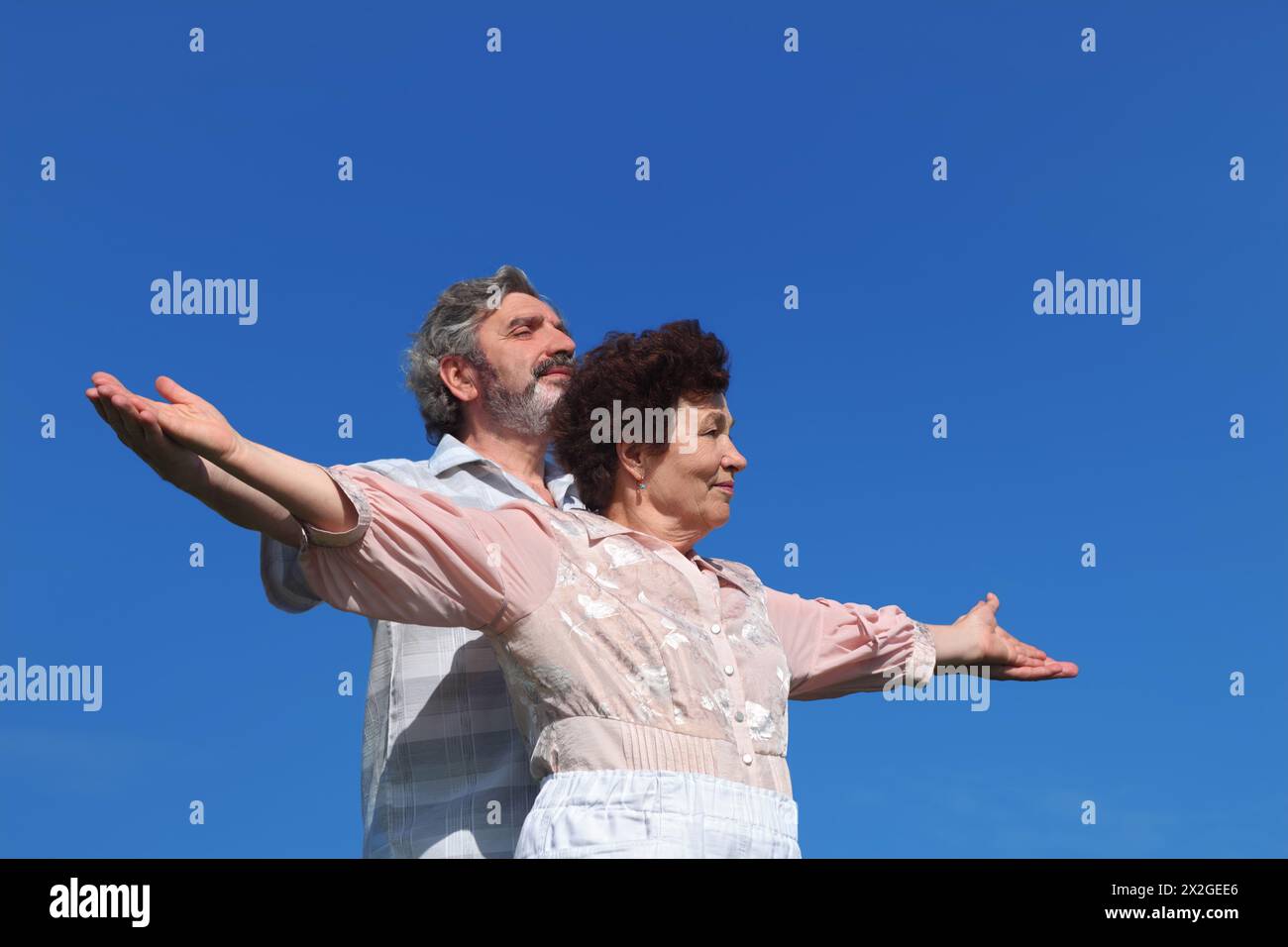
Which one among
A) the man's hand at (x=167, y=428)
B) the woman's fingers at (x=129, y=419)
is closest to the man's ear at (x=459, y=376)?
the man's hand at (x=167, y=428)

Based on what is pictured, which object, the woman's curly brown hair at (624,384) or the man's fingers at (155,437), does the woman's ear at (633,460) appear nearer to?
the woman's curly brown hair at (624,384)

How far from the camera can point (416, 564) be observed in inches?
169

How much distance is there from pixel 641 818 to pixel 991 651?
197 cm

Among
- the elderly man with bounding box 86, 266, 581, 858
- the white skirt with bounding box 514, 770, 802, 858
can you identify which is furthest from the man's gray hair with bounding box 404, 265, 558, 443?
the white skirt with bounding box 514, 770, 802, 858

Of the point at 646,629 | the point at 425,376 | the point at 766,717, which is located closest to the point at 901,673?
the point at 766,717

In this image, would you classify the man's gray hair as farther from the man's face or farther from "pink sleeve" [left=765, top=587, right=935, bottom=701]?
"pink sleeve" [left=765, top=587, right=935, bottom=701]

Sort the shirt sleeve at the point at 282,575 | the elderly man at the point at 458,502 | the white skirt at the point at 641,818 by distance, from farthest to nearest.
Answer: the shirt sleeve at the point at 282,575 → the white skirt at the point at 641,818 → the elderly man at the point at 458,502

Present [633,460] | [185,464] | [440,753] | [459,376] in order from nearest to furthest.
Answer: [185,464]
[633,460]
[440,753]
[459,376]

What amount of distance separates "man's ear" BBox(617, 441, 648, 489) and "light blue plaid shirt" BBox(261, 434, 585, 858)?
0.42 meters

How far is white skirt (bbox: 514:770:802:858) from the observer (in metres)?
4.34

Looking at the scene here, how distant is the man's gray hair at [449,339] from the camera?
255 inches

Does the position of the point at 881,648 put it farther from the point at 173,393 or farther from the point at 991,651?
the point at 173,393

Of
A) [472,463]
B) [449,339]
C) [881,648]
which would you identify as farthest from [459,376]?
[881,648]
